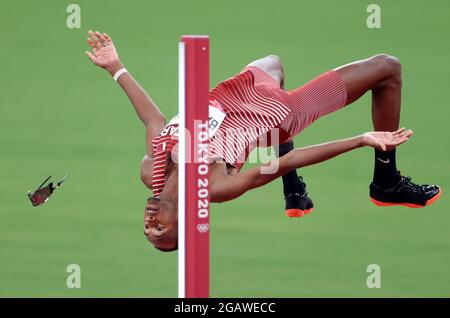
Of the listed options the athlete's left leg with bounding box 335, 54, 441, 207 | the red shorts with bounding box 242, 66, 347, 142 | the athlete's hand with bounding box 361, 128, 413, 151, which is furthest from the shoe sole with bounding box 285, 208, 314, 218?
the athlete's hand with bounding box 361, 128, 413, 151

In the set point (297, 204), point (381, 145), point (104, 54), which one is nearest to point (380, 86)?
point (297, 204)

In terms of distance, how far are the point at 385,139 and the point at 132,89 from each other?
1958mm

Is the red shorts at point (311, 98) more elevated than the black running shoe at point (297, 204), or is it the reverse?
the red shorts at point (311, 98)

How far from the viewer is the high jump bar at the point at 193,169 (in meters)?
6.74

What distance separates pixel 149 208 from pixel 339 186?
10.2 feet

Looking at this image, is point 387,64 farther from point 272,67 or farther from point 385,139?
point 385,139

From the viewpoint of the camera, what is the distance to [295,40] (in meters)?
13.4

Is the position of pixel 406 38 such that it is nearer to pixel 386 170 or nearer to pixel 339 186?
pixel 339 186

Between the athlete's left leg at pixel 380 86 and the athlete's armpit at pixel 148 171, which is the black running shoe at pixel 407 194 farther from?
the athlete's armpit at pixel 148 171

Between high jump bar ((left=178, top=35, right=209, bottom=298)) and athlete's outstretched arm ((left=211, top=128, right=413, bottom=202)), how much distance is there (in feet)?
2.74

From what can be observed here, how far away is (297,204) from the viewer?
Answer: 9484mm

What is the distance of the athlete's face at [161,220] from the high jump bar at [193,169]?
1.15 meters

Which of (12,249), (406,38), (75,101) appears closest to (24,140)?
(75,101)

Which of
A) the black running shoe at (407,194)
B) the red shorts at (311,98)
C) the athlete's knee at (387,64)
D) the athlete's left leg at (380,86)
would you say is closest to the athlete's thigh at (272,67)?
the red shorts at (311,98)
